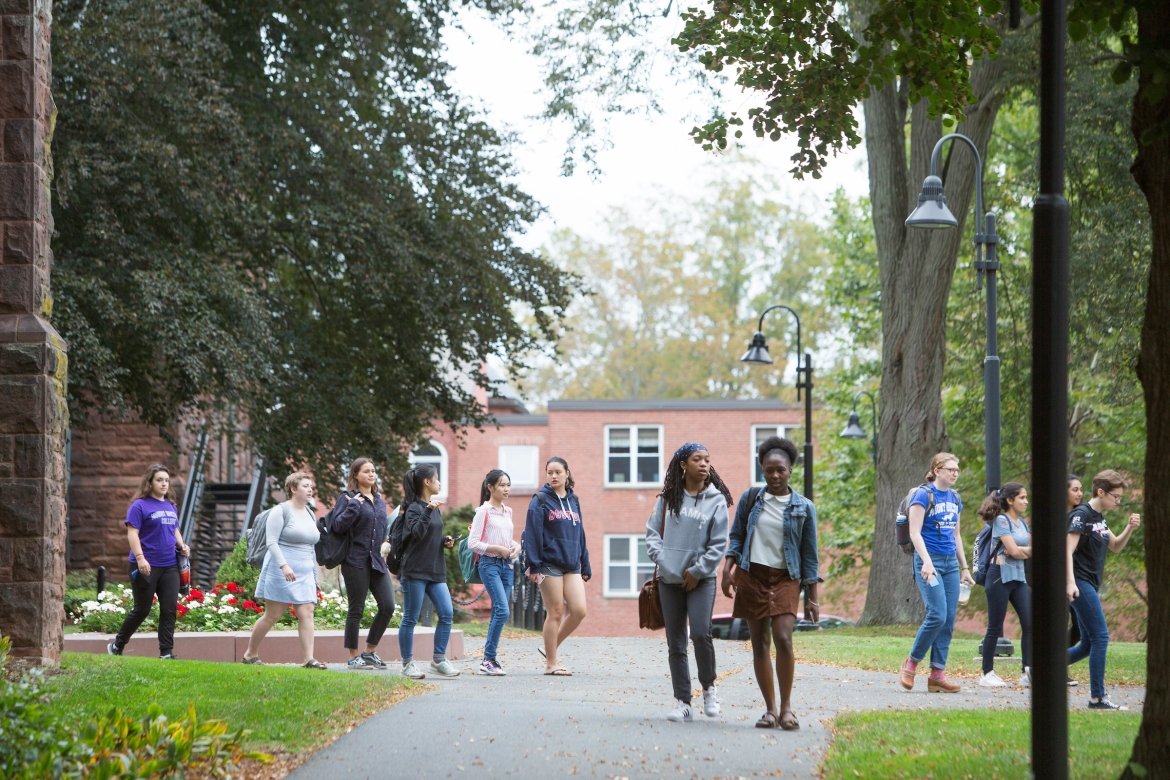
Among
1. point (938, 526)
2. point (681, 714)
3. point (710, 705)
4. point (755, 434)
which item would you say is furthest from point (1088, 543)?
point (755, 434)

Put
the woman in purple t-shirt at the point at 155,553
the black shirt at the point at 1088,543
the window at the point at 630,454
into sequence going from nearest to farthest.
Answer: the black shirt at the point at 1088,543 → the woman in purple t-shirt at the point at 155,553 → the window at the point at 630,454

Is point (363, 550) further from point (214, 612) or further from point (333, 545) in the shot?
point (214, 612)

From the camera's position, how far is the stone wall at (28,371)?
11.8 meters

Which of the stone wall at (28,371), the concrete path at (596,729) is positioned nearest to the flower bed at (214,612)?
the concrete path at (596,729)

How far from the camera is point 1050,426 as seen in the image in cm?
684

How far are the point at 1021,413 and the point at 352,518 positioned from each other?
809 inches

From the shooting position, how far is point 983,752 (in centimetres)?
883

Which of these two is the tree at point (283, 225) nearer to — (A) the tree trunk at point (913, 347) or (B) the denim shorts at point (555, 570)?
(A) the tree trunk at point (913, 347)

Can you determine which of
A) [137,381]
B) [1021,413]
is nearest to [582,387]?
[1021,413]

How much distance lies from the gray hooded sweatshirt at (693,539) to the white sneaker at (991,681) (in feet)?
14.0

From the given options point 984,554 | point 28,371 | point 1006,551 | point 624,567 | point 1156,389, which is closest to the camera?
point 1156,389

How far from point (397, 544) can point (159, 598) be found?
84.5 inches

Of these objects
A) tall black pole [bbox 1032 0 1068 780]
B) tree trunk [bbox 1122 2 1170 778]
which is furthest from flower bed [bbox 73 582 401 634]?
tall black pole [bbox 1032 0 1068 780]

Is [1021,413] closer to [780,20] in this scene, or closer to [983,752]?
[780,20]
